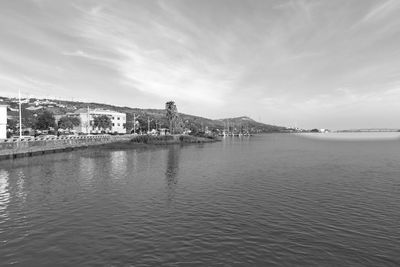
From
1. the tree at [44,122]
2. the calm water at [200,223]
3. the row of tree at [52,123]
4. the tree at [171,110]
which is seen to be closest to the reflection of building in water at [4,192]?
the calm water at [200,223]

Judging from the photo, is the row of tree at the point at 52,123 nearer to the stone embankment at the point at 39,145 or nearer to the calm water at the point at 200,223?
the stone embankment at the point at 39,145

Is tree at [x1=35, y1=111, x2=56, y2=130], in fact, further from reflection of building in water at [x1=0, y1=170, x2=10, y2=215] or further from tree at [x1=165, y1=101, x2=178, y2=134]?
reflection of building in water at [x1=0, y1=170, x2=10, y2=215]

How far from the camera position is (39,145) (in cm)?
9225

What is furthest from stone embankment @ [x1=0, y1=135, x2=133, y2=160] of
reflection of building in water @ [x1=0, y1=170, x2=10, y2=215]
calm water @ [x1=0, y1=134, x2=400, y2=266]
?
calm water @ [x1=0, y1=134, x2=400, y2=266]

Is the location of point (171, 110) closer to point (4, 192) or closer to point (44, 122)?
point (44, 122)

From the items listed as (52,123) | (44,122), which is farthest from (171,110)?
(44,122)

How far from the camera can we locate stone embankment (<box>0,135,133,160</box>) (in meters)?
76.8

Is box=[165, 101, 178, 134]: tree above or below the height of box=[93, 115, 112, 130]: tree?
above

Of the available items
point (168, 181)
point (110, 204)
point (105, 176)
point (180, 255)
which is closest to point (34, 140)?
point (105, 176)

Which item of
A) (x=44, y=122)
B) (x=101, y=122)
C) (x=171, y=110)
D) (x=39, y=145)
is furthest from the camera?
(x=171, y=110)

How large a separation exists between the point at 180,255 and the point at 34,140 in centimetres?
9346

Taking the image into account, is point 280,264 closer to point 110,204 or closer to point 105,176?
point 110,204

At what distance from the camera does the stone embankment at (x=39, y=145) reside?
76750 mm

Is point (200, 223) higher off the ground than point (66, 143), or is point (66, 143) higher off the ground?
point (66, 143)
